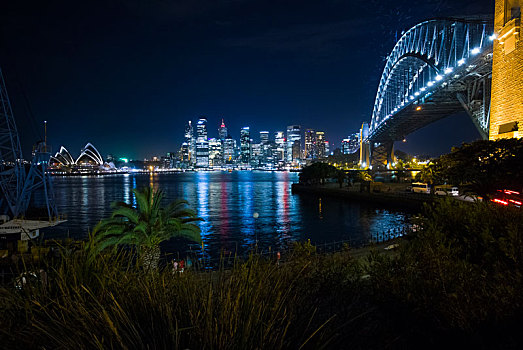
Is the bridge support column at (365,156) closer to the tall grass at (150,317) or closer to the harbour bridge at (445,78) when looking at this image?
the harbour bridge at (445,78)

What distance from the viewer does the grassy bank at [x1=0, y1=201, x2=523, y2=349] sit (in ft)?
9.68

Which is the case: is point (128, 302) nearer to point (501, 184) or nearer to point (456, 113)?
point (501, 184)

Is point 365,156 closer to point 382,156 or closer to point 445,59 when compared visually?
point 382,156

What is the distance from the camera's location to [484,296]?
4.71m

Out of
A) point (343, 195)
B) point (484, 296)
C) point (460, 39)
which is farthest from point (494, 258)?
point (460, 39)

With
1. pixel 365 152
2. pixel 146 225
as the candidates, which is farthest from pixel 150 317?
pixel 365 152

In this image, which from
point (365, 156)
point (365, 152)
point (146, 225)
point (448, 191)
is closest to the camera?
point (146, 225)

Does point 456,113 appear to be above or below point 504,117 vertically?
above

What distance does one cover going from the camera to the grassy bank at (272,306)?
2.95 meters

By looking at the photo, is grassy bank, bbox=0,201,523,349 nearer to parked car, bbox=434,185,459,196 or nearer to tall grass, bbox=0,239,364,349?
tall grass, bbox=0,239,364,349

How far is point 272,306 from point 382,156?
121247 millimetres

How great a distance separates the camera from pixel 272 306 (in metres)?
3.56

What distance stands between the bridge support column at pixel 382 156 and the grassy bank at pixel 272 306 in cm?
11304

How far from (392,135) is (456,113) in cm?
3160
